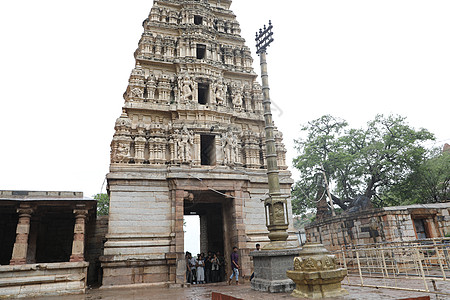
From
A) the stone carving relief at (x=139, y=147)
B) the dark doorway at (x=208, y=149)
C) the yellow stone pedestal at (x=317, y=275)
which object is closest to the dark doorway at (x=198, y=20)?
the dark doorway at (x=208, y=149)

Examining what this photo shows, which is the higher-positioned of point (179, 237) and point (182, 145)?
point (182, 145)

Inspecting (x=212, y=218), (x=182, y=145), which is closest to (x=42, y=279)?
(x=182, y=145)

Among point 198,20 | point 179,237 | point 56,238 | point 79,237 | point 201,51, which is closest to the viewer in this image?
point 79,237

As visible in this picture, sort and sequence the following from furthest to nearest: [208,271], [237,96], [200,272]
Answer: [237,96] < [208,271] < [200,272]

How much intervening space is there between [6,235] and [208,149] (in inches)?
448

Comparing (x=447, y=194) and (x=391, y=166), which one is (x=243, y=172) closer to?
(x=391, y=166)

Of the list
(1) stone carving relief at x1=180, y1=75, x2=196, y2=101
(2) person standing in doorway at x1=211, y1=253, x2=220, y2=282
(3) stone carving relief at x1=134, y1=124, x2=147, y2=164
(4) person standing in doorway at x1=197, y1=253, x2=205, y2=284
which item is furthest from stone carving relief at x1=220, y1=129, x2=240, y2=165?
(4) person standing in doorway at x1=197, y1=253, x2=205, y2=284

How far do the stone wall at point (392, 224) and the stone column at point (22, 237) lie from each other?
1416 cm

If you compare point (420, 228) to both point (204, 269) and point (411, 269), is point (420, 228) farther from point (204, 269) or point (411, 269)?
point (204, 269)

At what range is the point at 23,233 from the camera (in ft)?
39.2

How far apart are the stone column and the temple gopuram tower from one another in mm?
2924

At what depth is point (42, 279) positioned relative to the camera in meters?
11.3

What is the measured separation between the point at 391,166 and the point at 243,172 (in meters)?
15.1

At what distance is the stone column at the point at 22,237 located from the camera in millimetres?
11602
